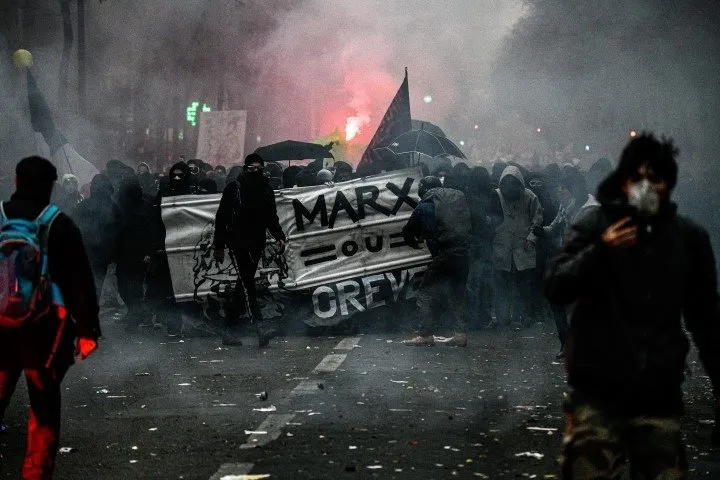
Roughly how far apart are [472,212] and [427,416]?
6301 mm

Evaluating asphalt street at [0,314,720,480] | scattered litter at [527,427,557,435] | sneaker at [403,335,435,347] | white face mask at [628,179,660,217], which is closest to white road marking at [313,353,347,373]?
asphalt street at [0,314,720,480]

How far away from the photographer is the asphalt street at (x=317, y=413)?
721 cm

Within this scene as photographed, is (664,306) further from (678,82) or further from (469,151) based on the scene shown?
(469,151)

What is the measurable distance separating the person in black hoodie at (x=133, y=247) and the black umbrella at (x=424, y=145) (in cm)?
725

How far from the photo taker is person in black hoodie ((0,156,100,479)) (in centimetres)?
605

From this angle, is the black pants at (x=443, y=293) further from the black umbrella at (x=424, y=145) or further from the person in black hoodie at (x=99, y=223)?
the black umbrella at (x=424, y=145)

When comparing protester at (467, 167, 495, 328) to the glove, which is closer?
the glove

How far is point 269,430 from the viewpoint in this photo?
8.21 metres

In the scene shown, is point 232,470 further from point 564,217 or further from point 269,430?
point 564,217

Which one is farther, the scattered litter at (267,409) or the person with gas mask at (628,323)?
the scattered litter at (267,409)

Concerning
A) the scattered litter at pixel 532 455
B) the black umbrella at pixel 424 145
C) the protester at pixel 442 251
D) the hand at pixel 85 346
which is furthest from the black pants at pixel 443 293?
the black umbrella at pixel 424 145

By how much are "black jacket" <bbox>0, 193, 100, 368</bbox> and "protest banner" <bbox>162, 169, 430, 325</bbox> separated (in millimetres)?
8387

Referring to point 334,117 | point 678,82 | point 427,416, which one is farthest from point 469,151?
point 427,416

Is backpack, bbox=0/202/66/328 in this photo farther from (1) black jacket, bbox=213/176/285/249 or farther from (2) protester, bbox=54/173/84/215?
(2) protester, bbox=54/173/84/215
